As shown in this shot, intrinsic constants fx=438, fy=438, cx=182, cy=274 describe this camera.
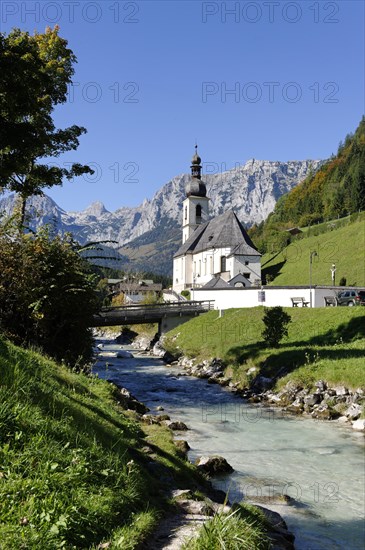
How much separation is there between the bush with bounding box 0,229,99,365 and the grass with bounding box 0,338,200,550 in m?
7.11

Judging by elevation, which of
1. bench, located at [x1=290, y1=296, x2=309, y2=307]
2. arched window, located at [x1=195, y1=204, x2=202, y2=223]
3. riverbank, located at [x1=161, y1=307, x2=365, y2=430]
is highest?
arched window, located at [x1=195, y1=204, x2=202, y2=223]

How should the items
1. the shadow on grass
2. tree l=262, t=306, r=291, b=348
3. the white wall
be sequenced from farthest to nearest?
the shadow on grass, the white wall, tree l=262, t=306, r=291, b=348

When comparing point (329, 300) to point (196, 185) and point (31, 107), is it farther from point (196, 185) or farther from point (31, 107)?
point (196, 185)

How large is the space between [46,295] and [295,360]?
596 inches

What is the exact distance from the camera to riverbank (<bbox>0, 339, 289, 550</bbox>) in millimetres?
4109

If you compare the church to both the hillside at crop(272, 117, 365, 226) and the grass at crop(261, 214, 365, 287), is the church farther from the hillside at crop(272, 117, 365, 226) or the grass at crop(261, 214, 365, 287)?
the hillside at crop(272, 117, 365, 226)

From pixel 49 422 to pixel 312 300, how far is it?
120ft

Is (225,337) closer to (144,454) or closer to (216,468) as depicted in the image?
(216,468)

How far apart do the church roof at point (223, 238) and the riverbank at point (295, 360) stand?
34.3 meters

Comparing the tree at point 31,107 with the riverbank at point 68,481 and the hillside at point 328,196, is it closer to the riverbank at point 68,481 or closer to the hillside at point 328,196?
the riverbank at point 68,481

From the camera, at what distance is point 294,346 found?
27469 mm

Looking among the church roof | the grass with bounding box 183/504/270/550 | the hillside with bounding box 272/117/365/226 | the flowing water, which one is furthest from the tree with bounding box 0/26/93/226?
the hillside with bounding box 272/117/365/226

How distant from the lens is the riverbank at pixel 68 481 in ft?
13.5

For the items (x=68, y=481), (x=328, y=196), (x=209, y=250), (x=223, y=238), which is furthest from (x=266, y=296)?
(x=328, y=196)
